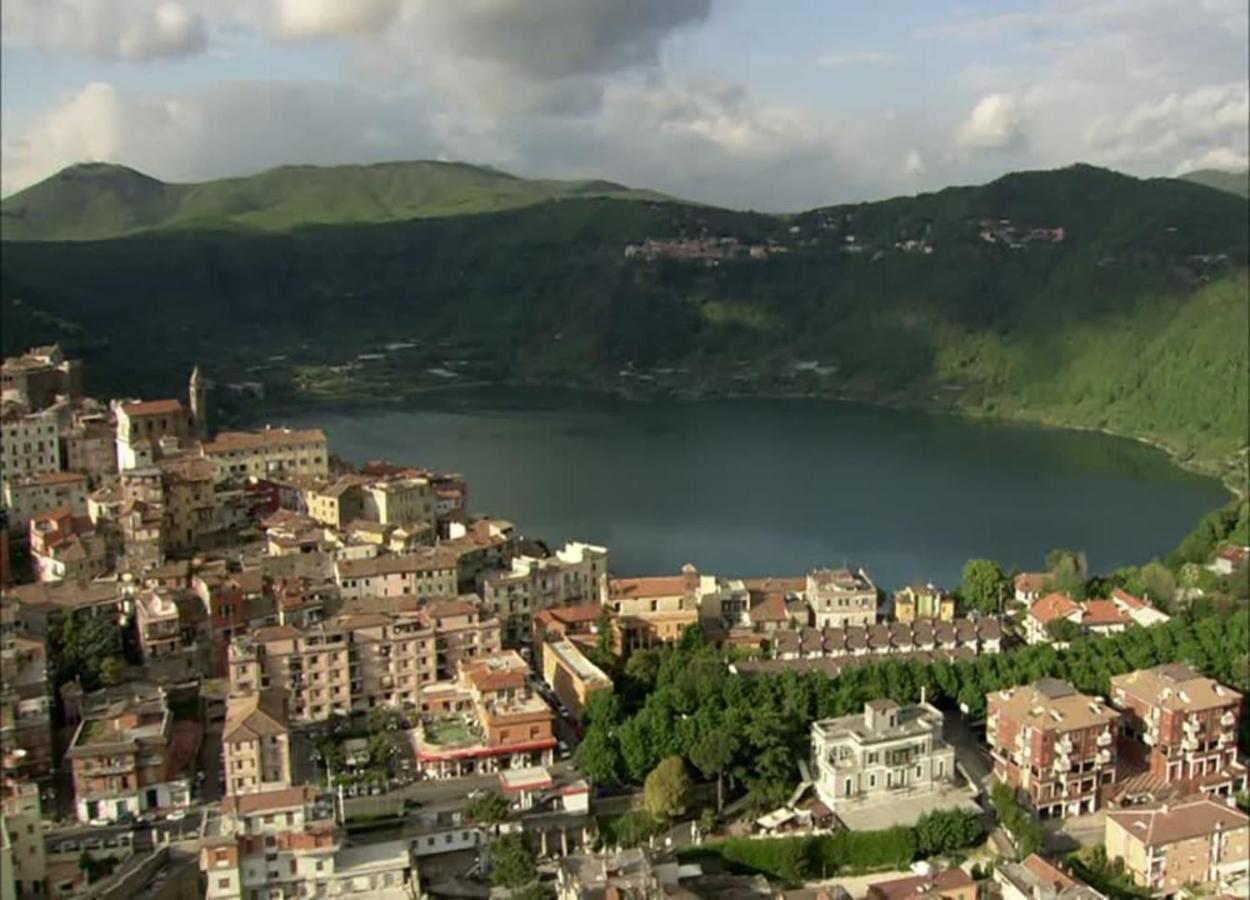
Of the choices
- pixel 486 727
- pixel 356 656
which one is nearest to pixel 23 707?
pixel 486 727

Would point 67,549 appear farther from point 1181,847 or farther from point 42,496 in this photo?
point 1181,847

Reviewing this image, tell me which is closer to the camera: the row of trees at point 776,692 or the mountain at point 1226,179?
the row of trees at point 776,692

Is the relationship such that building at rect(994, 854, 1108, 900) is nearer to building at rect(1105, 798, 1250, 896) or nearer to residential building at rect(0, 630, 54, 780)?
building at rect(1105, 798, 1250, 896)

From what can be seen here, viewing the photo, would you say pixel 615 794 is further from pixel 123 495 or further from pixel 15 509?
pixel 15 509

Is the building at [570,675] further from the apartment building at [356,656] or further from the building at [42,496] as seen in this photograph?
the building at [42,496]

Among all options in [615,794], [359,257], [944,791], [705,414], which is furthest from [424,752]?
[359,257]

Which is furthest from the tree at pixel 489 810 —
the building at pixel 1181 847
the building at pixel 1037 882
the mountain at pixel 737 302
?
the mountain at pixel 737 302

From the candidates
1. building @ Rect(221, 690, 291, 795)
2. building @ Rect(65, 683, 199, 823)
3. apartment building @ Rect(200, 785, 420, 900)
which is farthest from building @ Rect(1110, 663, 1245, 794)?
building @ Rect(65, 683, 199, 823)
